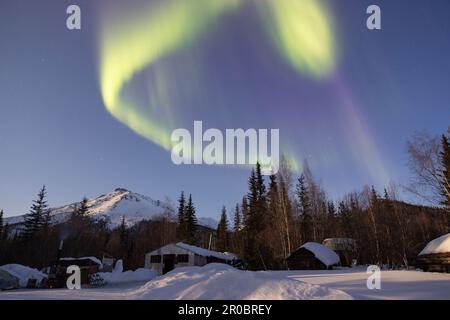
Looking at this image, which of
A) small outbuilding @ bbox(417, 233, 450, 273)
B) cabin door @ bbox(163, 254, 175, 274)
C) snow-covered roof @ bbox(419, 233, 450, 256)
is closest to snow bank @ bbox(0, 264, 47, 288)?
cabin door @ bbox(163, 254, 175, 274)

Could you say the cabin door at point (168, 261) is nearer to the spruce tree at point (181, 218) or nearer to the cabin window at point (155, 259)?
the cabin window at point (155, 259)

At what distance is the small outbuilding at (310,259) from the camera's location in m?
33.6

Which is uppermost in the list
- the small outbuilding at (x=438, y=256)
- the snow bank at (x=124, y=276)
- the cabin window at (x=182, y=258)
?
the small outbuilding at (x=438, y=256)

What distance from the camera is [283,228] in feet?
128

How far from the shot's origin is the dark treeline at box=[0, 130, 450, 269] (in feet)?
129

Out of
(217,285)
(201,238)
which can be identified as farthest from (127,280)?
(201,238)

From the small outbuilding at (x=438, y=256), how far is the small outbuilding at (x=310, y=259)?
13.7m

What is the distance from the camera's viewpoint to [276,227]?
1599 inches

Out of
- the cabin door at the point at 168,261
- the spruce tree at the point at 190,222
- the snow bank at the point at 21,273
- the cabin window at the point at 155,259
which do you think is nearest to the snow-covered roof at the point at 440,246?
the cabin door at the point at 168,261

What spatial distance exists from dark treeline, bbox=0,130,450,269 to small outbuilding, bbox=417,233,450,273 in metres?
5.53

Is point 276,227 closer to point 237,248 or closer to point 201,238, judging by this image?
point 237,248

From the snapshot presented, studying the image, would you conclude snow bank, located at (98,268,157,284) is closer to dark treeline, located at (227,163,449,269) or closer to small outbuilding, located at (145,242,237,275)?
small outbuilding, located at (145,242,237,275)

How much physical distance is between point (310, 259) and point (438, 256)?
16.1 meters

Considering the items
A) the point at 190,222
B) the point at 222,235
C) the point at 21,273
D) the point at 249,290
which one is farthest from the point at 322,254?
the point at 222,235
